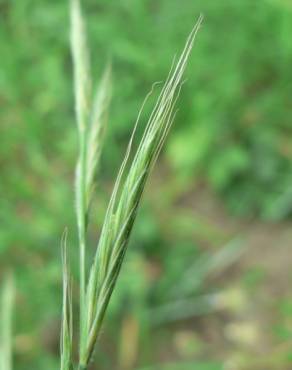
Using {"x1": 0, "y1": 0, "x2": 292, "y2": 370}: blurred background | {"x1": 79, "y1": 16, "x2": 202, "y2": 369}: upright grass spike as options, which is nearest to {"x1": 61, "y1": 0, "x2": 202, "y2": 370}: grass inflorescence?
{"x1": 79, "y1": 16, "x2": 202, "y2": 369}: upright grass spike

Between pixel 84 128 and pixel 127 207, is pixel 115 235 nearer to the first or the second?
pixel 127 207

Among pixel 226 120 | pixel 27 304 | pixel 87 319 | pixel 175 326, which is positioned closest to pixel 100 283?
pixel 87 319

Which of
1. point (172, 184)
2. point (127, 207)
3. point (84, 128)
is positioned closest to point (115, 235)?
point (127, 207)

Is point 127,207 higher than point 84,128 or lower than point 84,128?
lower

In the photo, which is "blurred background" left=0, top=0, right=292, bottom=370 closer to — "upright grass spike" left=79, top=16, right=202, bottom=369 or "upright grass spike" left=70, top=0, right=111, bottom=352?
"upright grass spike" left=70, top=0, right=111, bottom=352

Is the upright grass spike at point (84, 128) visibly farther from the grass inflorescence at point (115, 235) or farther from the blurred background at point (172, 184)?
the blurred background at point (172, 184)

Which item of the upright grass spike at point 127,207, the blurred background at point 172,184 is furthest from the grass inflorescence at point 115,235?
the blurred background at point 172,184
